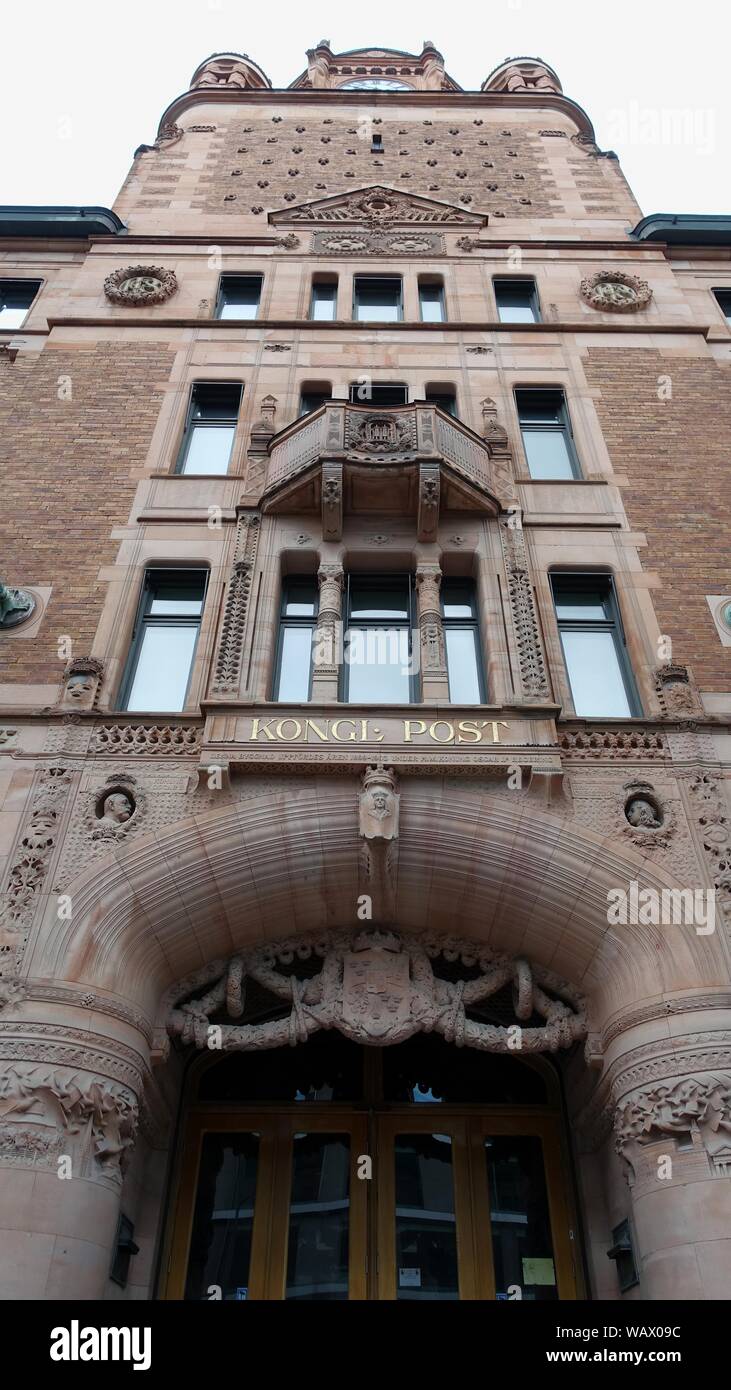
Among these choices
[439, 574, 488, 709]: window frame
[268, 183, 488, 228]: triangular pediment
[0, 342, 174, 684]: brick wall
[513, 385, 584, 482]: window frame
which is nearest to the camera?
[439, 574, 488, 709]: window frame

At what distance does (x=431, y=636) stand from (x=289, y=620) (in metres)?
2.17

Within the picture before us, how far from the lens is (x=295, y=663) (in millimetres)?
12266

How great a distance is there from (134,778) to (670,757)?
6.25 metres

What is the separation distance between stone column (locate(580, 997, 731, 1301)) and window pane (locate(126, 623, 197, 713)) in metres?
6.63

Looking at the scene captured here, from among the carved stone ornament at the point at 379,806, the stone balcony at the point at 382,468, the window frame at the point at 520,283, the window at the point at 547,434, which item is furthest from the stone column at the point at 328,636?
the window frame at the point at 520,283

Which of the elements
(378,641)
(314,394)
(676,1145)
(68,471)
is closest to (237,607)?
(378,641)

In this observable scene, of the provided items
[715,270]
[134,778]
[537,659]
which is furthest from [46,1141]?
[715,270]

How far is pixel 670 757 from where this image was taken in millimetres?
10750

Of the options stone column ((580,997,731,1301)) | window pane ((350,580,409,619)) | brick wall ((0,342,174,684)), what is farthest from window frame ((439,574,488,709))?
brick wall ((0,342,174,684))

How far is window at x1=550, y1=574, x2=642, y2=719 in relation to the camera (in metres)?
11.8

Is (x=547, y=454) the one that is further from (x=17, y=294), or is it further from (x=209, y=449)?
(x=17, y=294)

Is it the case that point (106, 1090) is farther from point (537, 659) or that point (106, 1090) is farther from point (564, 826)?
point (537, 659)

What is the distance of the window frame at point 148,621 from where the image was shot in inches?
466

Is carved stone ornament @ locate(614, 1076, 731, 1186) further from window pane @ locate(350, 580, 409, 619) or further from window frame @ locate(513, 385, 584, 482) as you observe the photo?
window frame @ locate(513, 385, 584, 482)
